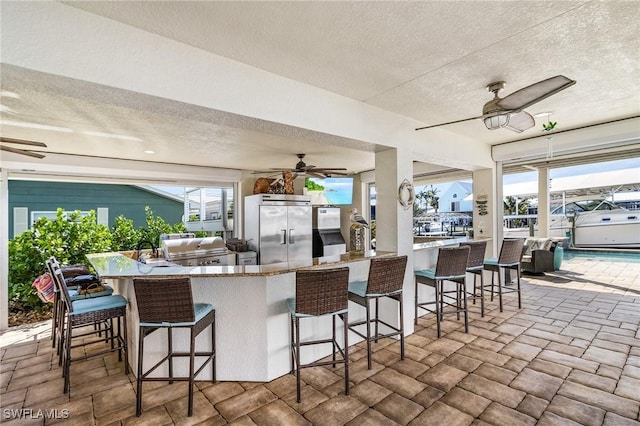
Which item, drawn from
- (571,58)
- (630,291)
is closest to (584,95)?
(571,58)

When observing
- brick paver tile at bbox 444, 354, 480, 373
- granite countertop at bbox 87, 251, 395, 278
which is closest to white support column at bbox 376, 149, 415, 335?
granite countertop at bbox 87, 251, 395, 278

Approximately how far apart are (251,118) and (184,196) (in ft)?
18.8

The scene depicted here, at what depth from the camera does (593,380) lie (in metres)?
2.48

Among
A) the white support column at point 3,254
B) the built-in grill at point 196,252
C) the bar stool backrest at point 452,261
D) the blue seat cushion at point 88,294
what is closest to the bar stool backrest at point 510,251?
the bar stool backrest at point 452,261

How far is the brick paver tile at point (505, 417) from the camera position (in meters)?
2.00

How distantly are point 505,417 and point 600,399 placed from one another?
829 millimetres

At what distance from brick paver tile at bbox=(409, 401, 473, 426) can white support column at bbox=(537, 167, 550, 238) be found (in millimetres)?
7048

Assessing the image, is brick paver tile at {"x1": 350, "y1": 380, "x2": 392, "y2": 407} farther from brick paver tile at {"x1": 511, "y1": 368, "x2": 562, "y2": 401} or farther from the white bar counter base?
brick paver tile at {"x1": 511, "y1": 368, "x2": 562, "y2": 401}

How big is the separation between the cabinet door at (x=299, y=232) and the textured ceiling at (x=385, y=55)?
107 inches

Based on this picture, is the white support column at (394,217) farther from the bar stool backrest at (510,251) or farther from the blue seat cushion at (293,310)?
the bar stool backrest at (510,251)

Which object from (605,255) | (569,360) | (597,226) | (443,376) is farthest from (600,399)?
(597,226)

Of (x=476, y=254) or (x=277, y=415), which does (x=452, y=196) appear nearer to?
(x=476, y=254)

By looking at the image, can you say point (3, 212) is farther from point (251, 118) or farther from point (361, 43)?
point (361, 43)

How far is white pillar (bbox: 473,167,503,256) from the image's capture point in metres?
5.22
